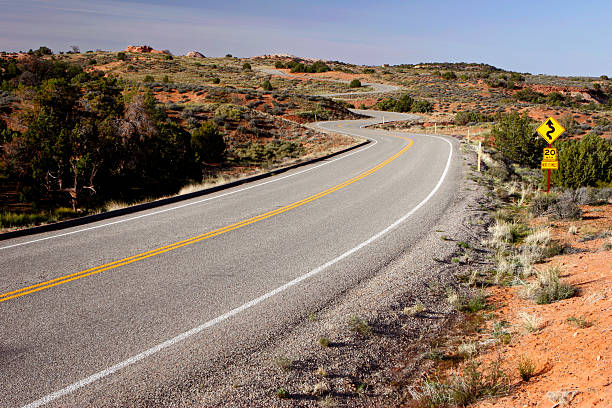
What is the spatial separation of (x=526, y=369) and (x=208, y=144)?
87.5 feet

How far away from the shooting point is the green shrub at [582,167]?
1933cm

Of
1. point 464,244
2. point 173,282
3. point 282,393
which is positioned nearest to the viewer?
point 282,393

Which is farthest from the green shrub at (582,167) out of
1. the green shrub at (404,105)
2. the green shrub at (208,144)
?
the green shrub at (404,105)

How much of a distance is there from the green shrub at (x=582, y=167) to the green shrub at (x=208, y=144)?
20.9 metres

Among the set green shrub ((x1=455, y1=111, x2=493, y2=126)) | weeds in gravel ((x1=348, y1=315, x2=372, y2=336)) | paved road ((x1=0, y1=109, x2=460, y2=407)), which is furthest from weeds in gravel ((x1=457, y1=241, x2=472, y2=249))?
green shrub ((x1=455, y1=111, x2=493, y2=126))

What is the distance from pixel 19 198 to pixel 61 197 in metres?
1.66

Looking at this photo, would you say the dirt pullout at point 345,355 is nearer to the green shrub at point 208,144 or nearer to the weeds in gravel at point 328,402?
the weeds in gravel at point 328,402

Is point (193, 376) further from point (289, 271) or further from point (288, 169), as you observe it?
point (288, 169)

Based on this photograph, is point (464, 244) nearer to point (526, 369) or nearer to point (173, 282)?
point (526, 369)

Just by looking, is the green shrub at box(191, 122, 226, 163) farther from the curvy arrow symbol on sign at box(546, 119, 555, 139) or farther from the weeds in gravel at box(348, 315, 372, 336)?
the weeds in gravel at box(348, 315, 372, 336)

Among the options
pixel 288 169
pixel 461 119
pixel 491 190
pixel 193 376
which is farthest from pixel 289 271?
pixel 461 119

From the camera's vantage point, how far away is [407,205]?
12289 mm

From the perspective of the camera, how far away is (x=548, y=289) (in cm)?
612

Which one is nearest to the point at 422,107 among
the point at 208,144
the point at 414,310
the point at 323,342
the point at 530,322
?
the point at 208,144
